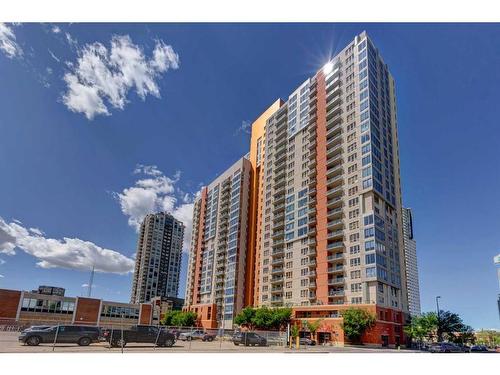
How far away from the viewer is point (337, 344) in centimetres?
6619

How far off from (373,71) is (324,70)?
1442 centimetres

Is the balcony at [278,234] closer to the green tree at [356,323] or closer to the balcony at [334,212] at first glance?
the balcony at [334,212]

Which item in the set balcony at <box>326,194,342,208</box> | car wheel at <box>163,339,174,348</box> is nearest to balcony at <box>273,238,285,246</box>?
balcony at <box>326,194,342,208</box>

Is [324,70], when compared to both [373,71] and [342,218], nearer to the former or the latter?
[373,71]

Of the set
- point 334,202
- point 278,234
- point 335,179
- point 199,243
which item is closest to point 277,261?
point 278,234

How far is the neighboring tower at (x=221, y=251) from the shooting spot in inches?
4304

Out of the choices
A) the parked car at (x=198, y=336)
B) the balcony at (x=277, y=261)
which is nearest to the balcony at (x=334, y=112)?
the balcony at (x=277, y=261)

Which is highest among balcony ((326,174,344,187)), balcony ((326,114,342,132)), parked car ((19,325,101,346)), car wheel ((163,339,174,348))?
balcony ((326,114,342,132))

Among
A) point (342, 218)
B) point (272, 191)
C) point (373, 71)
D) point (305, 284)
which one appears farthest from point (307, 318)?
point (373, 71)

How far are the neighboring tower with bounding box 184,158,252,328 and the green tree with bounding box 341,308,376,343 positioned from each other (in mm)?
45962

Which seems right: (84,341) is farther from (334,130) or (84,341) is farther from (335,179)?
(334,130)

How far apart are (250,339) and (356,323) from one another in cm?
2734

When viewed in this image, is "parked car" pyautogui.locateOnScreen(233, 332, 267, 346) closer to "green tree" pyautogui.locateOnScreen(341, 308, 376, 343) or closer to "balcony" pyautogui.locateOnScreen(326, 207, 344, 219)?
"green tree" pyautogui.locateOnScreen(341, 308, 376, 343)

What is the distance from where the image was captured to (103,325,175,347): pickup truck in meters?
32.5
